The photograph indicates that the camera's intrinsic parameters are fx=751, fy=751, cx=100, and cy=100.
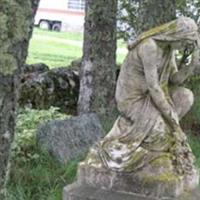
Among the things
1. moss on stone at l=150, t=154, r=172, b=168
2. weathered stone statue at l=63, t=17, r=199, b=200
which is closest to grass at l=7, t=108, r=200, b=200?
weathered stone statue at l=63, t=17, r=199, b=200

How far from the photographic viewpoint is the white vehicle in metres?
29.5

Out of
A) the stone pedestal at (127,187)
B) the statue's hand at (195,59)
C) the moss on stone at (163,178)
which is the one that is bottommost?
the stone pedestal at (127,187)

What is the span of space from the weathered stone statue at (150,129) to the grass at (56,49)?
1063cm

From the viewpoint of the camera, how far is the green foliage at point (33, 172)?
244 inches

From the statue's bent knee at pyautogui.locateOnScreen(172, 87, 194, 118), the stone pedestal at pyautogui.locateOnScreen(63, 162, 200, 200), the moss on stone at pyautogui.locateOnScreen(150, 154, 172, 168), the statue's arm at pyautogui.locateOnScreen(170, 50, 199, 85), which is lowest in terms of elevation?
the stone pedestal at pyautogui.locateOnScreen(63, 162, 200, 200)

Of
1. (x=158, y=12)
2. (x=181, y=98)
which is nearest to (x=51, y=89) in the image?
(x=158, y=12)

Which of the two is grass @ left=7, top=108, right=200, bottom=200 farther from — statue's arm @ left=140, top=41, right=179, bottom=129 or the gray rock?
statue's arm @ left=140, top=41, right=179, bottom=129

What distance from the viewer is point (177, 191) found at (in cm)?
492

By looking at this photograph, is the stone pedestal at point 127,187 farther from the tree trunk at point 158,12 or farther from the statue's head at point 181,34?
the tree trunk at point 158,12

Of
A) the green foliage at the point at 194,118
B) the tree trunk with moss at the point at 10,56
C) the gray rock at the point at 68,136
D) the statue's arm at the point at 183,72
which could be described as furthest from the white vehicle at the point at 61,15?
the tree trunk with moss at the point at 10,56

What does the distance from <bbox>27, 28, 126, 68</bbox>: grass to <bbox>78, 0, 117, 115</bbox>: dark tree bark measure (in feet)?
21.1

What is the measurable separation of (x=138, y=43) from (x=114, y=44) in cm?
432

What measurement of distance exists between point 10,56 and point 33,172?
120 inches

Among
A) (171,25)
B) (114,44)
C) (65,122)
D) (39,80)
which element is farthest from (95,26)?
(171,25)
